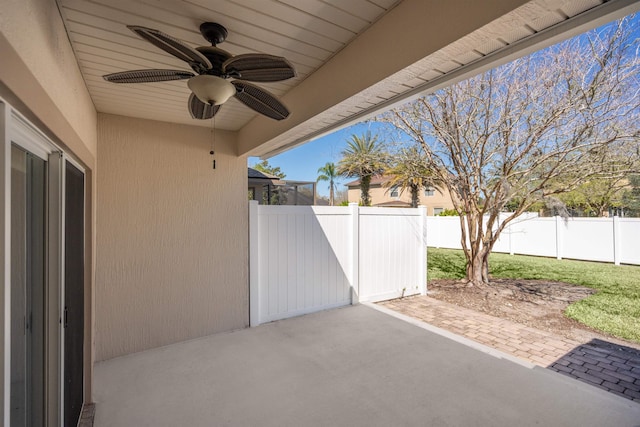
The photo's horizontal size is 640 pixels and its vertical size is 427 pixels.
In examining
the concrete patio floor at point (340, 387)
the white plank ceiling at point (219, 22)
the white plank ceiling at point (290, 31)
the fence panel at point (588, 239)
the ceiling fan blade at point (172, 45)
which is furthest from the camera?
the fence panel at point (588, 239)

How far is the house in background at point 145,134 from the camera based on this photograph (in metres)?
1.24

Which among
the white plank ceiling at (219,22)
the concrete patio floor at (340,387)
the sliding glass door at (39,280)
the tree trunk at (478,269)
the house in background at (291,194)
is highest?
the white plank ceiling at (219,22)

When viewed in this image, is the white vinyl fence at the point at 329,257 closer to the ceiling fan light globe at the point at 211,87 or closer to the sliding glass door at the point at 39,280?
the sliding glass door at the point at 39,280

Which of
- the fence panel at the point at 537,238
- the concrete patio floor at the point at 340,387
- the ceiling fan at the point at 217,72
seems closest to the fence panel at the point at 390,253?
the concrete patio floor at the point at 340,387

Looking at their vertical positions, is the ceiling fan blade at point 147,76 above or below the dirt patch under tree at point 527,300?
above

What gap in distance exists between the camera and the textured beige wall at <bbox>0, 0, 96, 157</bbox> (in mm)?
1014

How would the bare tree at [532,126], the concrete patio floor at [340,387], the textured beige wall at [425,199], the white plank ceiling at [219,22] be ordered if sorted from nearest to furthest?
the white plank ceiling at [219,22] → the concrete patio floor at [340,387] → the bare tree at [532,126] → the textured beige wall at [425,199]

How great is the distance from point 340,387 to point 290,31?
9.15 ft

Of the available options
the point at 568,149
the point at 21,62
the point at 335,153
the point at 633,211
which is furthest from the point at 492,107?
the point at 633,211

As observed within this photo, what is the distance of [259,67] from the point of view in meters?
1.63

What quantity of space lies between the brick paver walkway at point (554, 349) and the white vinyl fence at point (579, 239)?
366 centimetres

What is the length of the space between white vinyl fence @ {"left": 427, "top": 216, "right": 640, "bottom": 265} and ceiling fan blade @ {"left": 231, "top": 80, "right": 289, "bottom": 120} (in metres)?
6.84

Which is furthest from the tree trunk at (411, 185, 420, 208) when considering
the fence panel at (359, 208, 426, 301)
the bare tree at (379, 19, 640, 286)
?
the fence panel at (359, 208, 426, 301)

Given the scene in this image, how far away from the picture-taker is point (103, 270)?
133 inches
